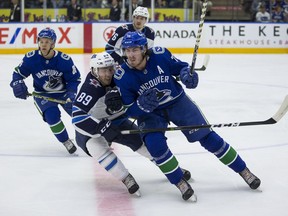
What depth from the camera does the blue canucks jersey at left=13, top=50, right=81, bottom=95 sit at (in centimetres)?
487

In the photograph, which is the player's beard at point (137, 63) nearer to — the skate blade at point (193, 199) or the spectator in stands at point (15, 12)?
the skate blade at point (193, 199)

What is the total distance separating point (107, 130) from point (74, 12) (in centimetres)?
858

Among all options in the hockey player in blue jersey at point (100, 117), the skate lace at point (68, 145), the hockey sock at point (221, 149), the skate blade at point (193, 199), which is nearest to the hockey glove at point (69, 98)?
the skate lace at point (68, 145)

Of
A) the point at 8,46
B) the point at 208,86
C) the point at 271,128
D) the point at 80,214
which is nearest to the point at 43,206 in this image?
the point at 80,214

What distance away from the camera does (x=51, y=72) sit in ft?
16.0

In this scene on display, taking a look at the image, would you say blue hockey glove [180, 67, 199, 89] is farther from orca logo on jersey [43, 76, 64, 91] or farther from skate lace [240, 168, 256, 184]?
orca logo on jersey [43, 76, 64, 91]

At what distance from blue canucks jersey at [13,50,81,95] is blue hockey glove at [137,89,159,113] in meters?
1.36

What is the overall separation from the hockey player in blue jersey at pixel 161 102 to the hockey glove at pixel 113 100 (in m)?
0.10

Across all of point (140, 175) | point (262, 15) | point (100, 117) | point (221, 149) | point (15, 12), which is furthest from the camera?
point (262, 15)

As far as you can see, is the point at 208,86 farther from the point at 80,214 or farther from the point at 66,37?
the point at 80,214

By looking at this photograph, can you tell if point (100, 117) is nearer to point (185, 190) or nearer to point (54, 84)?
point (185, 190)

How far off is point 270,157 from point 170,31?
7570 mm

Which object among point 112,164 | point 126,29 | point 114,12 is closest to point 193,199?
point 112,164

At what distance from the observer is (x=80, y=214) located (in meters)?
3.45
